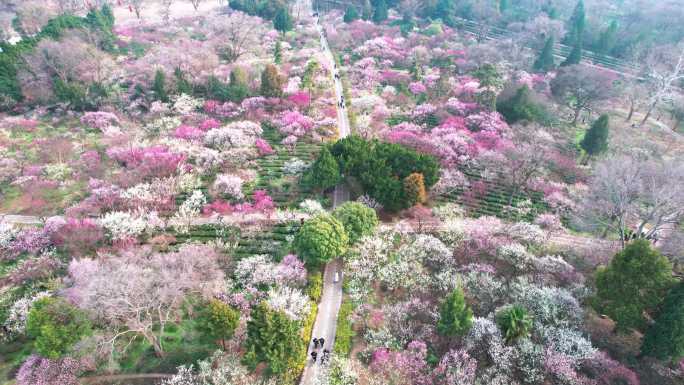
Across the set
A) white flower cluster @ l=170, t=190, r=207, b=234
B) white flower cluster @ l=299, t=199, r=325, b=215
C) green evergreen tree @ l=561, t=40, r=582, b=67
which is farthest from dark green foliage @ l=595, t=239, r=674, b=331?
green evergreen tree @ l=561, t=40, r=582, b=67

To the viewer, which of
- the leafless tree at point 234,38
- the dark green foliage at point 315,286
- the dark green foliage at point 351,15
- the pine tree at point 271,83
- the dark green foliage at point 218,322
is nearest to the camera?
the dark green foliage at point 218,322

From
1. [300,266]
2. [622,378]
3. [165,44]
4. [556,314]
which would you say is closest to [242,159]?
[300,266]

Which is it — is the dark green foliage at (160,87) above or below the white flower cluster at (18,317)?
above

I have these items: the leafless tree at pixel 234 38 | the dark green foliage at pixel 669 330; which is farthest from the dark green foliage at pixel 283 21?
the dark green foliage at pixel 669 330

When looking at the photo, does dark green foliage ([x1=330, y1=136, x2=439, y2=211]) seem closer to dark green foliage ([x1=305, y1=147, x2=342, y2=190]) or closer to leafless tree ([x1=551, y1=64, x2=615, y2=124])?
dark green foliage ([x1=305, y1=147, x2=342, y2=190])

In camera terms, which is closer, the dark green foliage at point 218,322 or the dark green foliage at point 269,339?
the dark green foliage at point 269,339

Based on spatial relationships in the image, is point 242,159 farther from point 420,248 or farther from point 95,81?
point 95,81

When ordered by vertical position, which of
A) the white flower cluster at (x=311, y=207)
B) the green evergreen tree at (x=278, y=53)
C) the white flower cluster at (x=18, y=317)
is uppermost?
the green evergreen tree at (x=278, y=53)

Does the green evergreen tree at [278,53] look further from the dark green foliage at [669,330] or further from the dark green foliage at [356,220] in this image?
the dark green foliage at [669,330]
